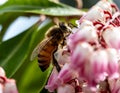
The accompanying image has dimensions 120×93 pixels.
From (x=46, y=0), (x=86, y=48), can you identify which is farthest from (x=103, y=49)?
(x=46, y=0)

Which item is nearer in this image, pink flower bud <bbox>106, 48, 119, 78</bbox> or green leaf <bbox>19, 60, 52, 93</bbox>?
pink flower bud <bbox>106, 48, 119, 78</bbox>

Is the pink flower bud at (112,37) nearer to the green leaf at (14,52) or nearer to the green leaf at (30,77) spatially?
the green leaf at (30,77)

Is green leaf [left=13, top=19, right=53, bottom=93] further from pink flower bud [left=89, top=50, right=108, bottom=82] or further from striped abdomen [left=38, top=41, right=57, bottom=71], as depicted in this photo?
pink flower bud [left=89, top=50, right=108, bottom=82]

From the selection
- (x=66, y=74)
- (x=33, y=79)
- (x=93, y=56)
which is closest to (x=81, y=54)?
(x=93, y=56)

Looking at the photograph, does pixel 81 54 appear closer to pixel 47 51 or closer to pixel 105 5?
pixel 105 5

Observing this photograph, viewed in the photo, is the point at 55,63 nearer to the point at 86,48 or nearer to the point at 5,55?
the point at 86,48

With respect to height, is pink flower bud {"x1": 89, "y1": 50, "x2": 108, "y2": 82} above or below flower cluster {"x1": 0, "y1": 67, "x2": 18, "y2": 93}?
above

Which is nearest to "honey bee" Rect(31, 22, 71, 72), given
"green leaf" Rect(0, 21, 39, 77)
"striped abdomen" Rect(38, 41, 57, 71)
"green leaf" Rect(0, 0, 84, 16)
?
"striped abdomen" Rect(38, 41, 57, 71)
